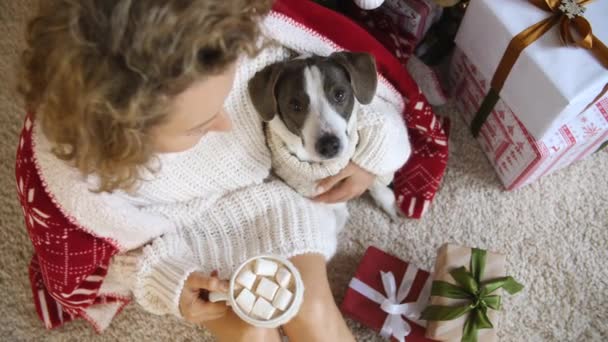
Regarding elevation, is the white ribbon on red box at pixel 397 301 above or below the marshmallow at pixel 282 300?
below

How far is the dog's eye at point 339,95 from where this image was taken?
861 mm

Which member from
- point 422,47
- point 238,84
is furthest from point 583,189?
point 238,84

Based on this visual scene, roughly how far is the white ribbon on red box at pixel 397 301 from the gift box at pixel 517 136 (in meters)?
0.29

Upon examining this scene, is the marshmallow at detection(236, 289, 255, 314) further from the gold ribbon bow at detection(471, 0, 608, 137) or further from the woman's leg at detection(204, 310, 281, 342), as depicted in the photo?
the gold ribbon bow at detection(471, 0, 608, 137)

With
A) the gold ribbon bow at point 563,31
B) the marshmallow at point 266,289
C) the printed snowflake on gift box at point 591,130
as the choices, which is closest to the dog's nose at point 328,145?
the marshmallow at point 266,289

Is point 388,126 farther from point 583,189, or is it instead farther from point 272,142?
point 583,189

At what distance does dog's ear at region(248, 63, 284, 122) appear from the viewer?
0.85m

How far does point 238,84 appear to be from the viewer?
2.87 ft

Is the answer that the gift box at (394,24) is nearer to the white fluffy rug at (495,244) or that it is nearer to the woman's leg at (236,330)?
the white fluffy rug at (495,244)

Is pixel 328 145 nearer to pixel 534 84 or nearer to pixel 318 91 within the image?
pixel 318 91

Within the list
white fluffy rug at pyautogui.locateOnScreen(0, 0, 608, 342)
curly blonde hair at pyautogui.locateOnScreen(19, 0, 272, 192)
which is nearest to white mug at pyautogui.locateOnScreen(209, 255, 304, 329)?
curly blonde hair at pyautogui.locateOnScreen(19, 0, 272, 192)

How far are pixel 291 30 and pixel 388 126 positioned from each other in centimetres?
23

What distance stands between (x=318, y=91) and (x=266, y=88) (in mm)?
80

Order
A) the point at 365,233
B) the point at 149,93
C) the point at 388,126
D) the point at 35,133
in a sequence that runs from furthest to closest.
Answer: the point at 365,233, the point at 388,126, the point at 35,133, the point at 149,93
